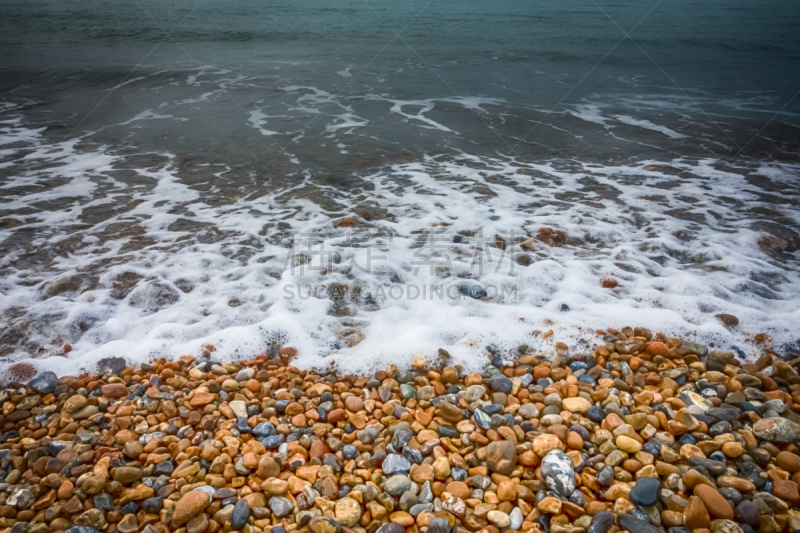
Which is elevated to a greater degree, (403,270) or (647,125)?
(647,125)

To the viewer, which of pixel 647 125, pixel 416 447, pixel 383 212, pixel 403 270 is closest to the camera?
pixel 416 447

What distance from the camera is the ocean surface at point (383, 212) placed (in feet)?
10.2

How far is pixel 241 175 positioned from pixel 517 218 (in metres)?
3.77

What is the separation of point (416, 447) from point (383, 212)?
3.27 m

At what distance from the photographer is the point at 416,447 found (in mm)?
2145

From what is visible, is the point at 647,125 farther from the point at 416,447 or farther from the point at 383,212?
the point at 416,447

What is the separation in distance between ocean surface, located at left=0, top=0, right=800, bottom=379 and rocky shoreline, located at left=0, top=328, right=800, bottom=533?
29 cm

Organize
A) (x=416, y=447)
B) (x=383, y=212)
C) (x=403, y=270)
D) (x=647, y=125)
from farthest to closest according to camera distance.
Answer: (x=647, y=125) → (x=383, y=212) → (x=403, y=270) → (x=416, y=447)

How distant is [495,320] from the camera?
3.16 meters

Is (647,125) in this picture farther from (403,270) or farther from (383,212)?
(403,270)

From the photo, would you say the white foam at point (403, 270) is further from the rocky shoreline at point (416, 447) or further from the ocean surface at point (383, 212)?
the rocky shoreline at point (416, 447)

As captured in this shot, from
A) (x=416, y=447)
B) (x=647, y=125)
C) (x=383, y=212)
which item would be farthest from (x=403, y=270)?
(x=647, y=125)

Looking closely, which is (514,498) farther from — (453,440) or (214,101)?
(214,101)

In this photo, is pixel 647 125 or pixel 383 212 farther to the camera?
pixel 647 125
